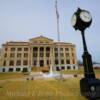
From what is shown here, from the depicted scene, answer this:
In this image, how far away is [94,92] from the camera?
4418mm

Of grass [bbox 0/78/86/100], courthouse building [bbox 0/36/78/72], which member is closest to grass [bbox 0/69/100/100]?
grass [bbox 0/78/86/100]

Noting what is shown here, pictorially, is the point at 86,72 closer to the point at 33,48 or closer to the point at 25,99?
the point at 25,99

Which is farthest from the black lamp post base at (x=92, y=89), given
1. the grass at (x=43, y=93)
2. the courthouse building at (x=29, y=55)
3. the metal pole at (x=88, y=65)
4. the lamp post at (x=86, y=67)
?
the courthouse building at (x=29, y=55)

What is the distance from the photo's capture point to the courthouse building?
6444 cm

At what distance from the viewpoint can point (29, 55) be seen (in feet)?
217

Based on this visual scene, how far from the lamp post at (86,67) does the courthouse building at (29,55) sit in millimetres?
59320

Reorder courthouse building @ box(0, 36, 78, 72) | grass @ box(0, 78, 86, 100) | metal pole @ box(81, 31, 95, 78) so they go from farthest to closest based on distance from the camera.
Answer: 1. courthouse building @ box(0, 36, 78, 72)
2. grass @ box(0, 78, 86, 100)
3. metal pole @ box(81, 31, 95, 78)

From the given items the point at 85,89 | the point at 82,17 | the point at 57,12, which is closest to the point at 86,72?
the point at 85,89

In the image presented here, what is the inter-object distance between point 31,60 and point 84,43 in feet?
198

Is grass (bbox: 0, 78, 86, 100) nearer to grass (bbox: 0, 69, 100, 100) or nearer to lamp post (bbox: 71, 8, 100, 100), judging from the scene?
grass (bbox: 0, 69, 100, 100)

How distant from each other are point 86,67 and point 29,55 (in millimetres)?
62375

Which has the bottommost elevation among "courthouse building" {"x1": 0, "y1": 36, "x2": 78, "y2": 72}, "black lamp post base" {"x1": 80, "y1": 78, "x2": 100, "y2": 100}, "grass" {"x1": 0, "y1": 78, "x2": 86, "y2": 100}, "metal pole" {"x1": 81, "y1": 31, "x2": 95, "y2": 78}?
"grass" {"x1": 0, "y1": 78, "x2": 86, "y2": 100}

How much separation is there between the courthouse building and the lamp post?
195 ft

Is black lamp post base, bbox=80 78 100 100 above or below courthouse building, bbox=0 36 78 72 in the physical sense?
below
